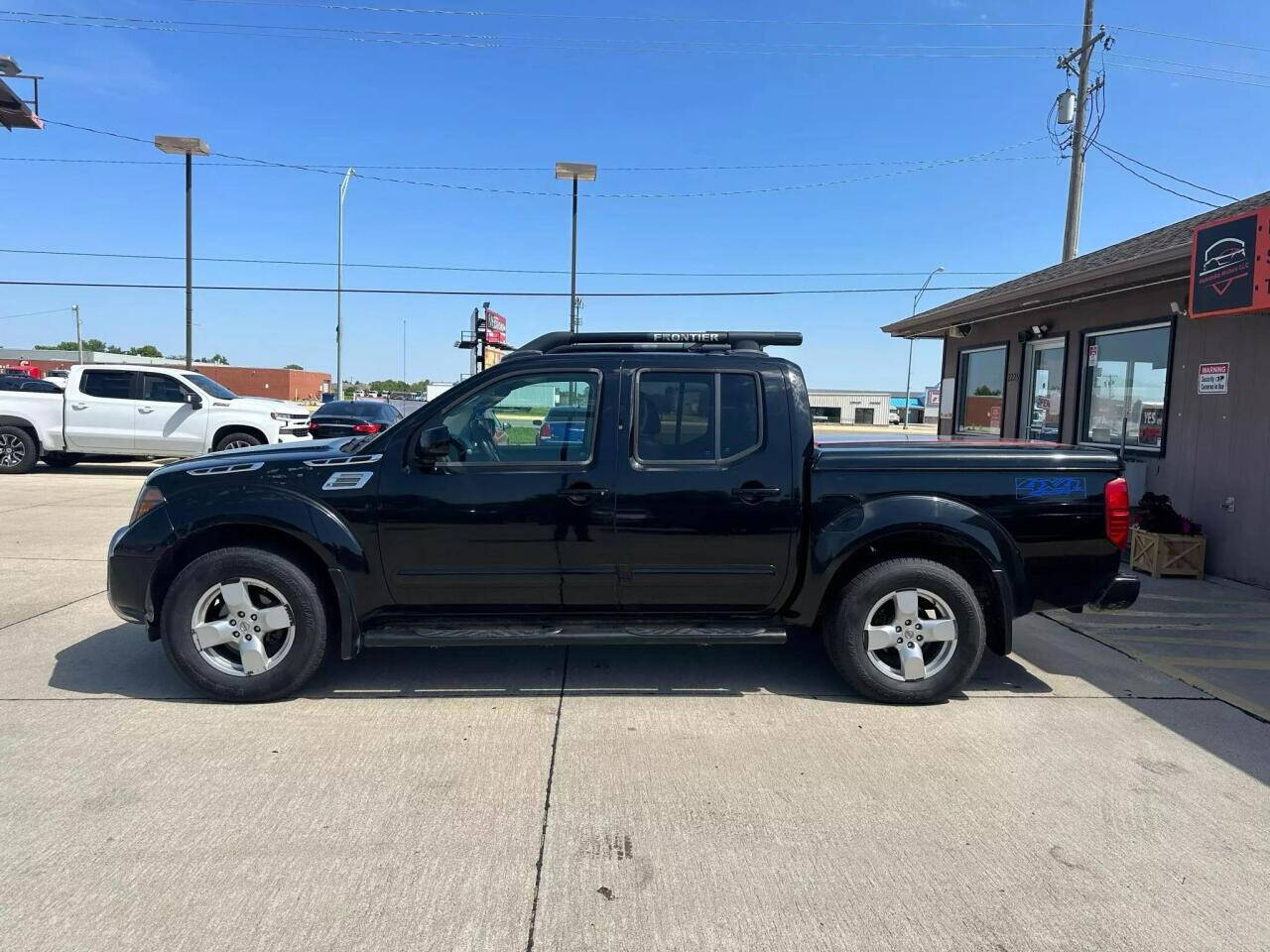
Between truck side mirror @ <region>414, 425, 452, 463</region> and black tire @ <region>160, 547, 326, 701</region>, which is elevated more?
truck side mirror @ <region>414, 425, 452, 463</region>

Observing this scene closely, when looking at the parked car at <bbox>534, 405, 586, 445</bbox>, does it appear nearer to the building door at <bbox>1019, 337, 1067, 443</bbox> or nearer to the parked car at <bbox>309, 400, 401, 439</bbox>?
the building door at <bbox>1019, 337, 1067, 443</bbox>

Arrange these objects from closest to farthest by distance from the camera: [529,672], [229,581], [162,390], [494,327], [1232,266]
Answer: [229,581]
[529,672]
[1232,266]
[162,390]
[494,327]

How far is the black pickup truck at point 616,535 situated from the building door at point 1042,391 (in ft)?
20.6

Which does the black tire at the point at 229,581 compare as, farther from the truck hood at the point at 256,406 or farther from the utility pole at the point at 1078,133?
the utility pole at the point at 1078,133

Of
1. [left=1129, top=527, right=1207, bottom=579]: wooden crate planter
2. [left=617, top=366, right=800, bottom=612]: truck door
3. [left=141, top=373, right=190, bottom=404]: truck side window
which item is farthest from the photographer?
[left=141, top=373, right=190, bottom=404]: truck side window

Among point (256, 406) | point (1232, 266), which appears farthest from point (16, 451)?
point (1232, 266)

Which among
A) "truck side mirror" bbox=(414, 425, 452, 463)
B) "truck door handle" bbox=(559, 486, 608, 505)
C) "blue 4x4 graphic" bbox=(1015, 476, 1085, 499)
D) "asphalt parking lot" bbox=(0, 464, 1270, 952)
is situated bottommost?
"asphalt parking lot" bbox=(0, 464, 1270, 952)

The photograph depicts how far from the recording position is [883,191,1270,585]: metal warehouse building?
686 centimetres

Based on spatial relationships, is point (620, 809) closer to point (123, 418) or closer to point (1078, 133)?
point (123, 418)

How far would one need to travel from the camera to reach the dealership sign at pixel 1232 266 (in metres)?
6.27

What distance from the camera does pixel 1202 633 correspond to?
5695mm

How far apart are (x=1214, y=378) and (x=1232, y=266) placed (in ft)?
4.19

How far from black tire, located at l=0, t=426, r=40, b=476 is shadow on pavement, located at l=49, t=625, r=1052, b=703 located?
11275mm

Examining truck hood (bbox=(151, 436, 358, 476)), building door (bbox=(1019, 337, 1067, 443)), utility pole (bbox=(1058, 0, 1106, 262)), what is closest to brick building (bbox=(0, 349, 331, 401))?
utility pole (bbox=(1058, 0, 1106, 262))
